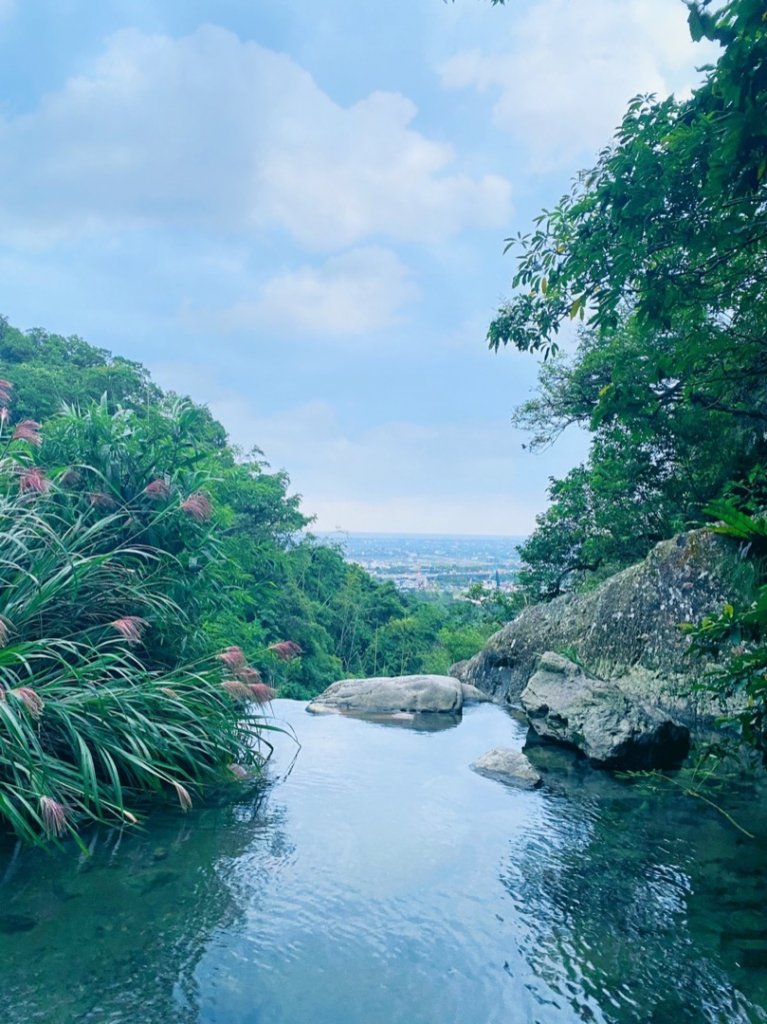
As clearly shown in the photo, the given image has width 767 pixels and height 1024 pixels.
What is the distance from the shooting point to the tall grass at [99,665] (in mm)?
4285

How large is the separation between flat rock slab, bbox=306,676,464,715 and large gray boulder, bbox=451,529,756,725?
5.05ft

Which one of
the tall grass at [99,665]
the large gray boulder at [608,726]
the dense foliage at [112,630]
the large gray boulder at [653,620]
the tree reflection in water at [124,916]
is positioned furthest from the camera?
the large gray boulder at [653,620]

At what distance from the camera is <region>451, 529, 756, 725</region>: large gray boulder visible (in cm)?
850

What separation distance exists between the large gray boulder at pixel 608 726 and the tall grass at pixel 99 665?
3.07 m

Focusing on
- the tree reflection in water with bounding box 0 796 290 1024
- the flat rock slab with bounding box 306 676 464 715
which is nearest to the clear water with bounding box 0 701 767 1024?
the tree reflection in water with bounding box 0 796 290 1024

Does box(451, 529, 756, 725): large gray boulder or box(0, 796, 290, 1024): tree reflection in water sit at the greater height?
box(451, 529, 756, 725): large gray boulder

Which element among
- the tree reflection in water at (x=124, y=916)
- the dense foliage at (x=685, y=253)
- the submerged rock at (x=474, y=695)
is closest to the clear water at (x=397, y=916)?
the tree reflection in water at (x=124, y=916)

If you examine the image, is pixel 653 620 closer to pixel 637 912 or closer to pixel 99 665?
pixel 637 912

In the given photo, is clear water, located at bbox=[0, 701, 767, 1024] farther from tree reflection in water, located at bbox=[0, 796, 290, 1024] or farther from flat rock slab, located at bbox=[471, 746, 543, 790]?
flat rock slab, located at bbox=[471, 746, 543, 790]

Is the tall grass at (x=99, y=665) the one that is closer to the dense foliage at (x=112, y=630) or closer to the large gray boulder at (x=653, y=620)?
the dense foliage at (x=112, y=630)

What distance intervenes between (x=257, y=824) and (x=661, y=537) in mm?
8453

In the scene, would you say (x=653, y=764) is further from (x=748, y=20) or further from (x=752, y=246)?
(x=748, y=20)

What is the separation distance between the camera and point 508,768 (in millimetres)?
6293

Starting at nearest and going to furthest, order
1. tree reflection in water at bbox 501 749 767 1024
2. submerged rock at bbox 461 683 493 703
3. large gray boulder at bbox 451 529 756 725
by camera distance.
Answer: tree reflection in water at bbox 501 749 767 1024, large gray boulder at bbox 451 529 756 725, submerged rock at bbox 461 683 493 703
